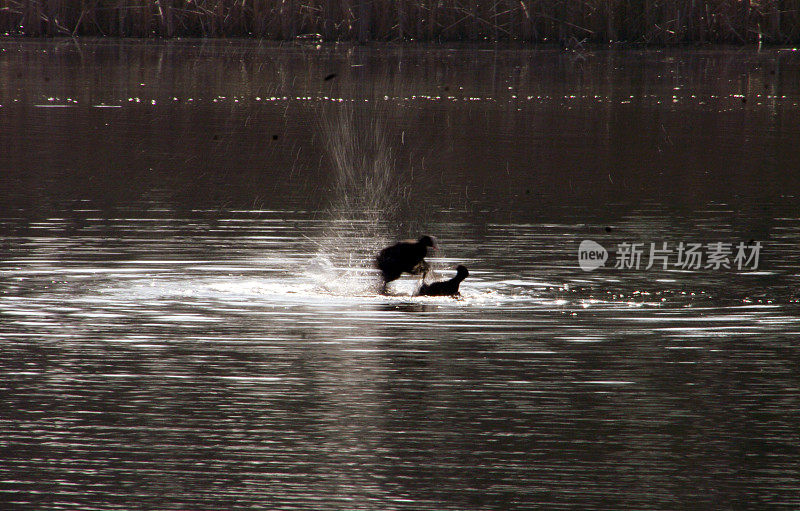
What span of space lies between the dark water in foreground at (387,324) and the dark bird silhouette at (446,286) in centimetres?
13

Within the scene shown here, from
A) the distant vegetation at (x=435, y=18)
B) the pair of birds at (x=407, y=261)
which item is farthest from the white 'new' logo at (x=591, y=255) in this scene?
the distant vegetation at (x=435, y=18)

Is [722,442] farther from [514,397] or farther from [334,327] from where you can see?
[334,327]

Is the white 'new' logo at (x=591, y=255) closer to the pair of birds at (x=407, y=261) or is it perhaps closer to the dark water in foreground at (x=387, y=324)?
the dark water in foreground at (x=387, y=324)

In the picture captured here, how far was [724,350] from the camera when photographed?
386 inches

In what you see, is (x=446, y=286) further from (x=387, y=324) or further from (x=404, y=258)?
(x=387, y=324)

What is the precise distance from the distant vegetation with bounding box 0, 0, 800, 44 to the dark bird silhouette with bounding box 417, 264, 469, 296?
29213 millimetres

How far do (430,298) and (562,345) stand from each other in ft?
6.71

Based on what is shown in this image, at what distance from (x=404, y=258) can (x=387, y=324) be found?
4.48 feet

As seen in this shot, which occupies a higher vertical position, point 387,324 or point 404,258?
point 404,258

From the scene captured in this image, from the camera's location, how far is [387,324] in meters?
10.6

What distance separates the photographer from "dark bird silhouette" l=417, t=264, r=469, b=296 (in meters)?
11.4

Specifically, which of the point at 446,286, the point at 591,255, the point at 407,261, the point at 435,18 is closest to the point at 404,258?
the point at 407,261

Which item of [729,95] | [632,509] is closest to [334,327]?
[632,509]

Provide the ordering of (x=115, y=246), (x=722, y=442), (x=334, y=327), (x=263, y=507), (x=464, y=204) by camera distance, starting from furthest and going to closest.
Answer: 1. (x=464, y=204)
2. (x=115, y=246)
3. (x=334, y=327)
4. (x=722, y=442)
5. (x=263, y=507)
